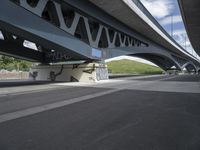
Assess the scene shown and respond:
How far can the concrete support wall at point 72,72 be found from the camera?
2792 cm

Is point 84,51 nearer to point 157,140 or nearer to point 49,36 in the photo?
point 49,36

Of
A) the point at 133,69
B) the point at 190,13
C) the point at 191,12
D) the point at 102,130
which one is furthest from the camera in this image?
the point at 133,69

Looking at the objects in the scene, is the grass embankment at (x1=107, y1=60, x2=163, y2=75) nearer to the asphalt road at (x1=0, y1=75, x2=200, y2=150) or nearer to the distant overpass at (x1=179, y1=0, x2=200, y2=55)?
the distant overpass at (x1=179, y1=0, x2=200, y2=55)

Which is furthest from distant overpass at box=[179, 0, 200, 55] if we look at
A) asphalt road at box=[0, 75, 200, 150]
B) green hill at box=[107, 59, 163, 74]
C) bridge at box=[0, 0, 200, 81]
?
green hill at box=[107, 59, 163, 74]

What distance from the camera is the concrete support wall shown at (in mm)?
27922

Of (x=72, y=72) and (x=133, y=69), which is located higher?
(x=133, y=69)

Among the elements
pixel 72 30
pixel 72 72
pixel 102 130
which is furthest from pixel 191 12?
pixel 102 130

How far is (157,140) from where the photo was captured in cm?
491

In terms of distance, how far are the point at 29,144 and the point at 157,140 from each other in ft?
8.66

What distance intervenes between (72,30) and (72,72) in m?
8.64

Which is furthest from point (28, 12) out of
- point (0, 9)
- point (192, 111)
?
point (192, 111)

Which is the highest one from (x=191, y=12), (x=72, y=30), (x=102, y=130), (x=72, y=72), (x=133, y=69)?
(x=191, y=12)

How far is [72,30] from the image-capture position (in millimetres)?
22266

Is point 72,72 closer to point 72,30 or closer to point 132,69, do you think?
point 72,30
